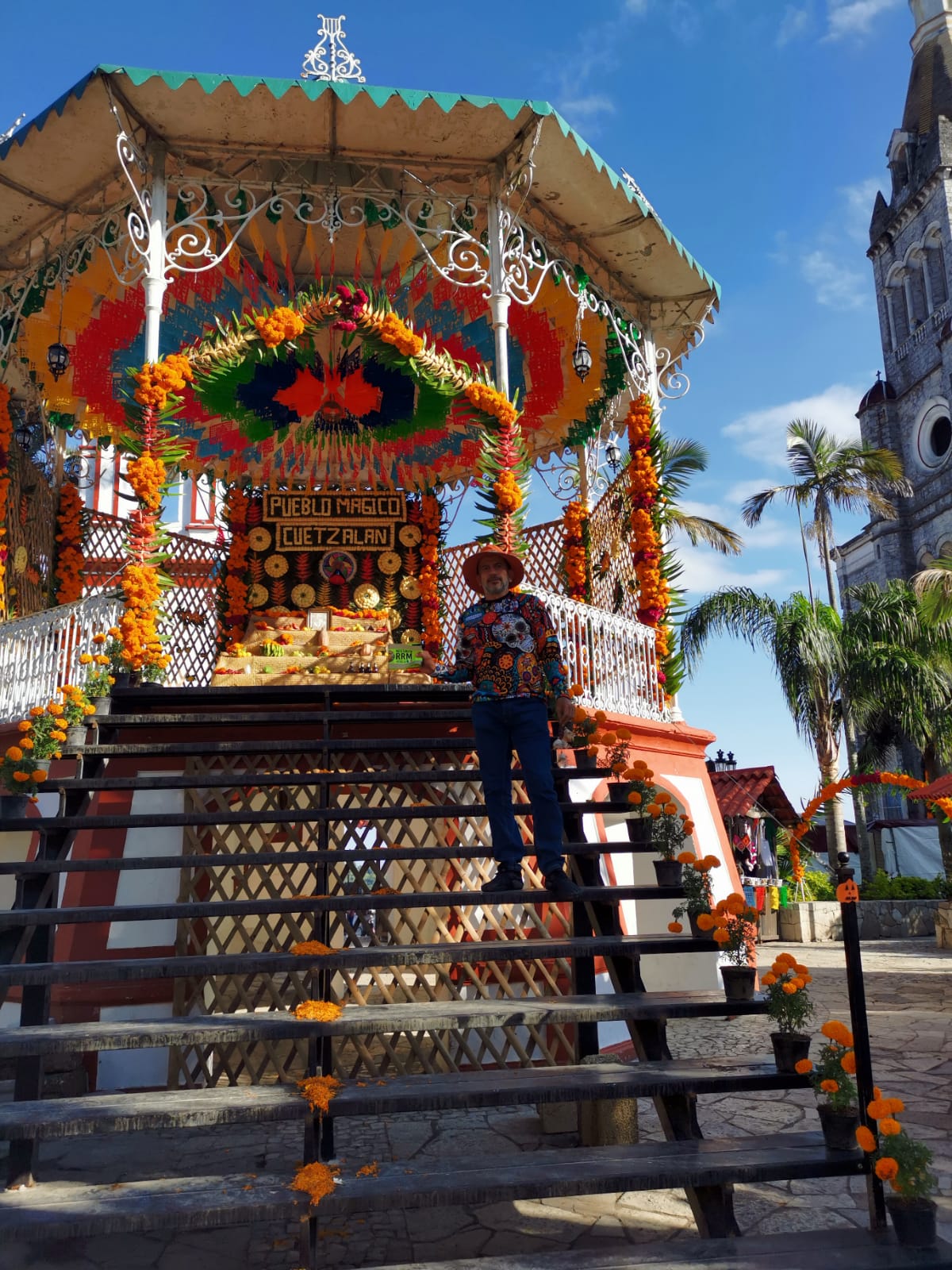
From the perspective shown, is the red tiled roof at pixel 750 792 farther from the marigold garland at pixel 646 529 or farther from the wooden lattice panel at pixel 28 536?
the wooden lattice panel at pixel 28 536

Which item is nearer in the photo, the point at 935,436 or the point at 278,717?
the point at 278,717

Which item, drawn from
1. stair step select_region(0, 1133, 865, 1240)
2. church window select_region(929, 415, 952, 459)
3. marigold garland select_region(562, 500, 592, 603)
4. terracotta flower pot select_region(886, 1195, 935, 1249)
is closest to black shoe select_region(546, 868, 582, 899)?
stair step select_region(0, 1133, 865, 1240)

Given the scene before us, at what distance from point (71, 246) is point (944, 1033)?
36.2 ft

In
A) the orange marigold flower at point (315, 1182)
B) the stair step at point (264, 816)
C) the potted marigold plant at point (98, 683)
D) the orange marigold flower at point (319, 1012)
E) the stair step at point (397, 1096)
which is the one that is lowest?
the orange marigold flower at point (315, 1182)

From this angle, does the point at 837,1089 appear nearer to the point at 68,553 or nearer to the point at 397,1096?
the point at 397,1096

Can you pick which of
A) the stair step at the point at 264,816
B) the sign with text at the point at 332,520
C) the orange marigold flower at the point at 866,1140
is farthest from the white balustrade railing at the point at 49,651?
the orange marigold flower at the point at 866,1140

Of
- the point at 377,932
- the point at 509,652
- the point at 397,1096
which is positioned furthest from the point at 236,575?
the point at 397,1096

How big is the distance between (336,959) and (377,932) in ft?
9.46

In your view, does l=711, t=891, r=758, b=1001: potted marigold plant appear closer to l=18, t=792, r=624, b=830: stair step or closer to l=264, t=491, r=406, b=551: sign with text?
l=18, t=792, r=624, b=830: stair step

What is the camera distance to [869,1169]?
309cm

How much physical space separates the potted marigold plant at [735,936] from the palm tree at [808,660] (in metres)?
15.7

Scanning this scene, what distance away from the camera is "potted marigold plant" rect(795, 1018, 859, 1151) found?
320 cm

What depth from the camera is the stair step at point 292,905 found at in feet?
13.2

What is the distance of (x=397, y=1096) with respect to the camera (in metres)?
3.14
